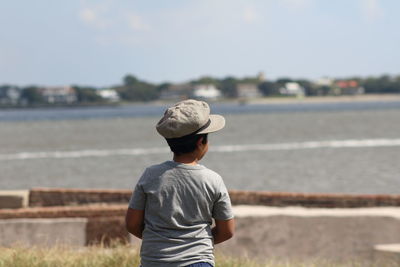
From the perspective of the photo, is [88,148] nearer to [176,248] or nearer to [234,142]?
[234,142]

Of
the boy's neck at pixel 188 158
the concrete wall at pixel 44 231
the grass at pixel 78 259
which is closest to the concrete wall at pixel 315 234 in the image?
the grass at pixel 78 259

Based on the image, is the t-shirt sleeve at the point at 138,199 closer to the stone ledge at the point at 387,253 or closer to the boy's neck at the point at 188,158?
the boy's neck at the point at 188,158

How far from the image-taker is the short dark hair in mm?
4551

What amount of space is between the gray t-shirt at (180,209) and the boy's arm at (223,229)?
43 millimetres

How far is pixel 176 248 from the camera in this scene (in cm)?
460

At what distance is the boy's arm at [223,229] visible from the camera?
15.4ft

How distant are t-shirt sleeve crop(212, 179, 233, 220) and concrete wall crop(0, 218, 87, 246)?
6.03 m

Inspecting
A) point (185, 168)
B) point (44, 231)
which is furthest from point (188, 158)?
point (44, 231)

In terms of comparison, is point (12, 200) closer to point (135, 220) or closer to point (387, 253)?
point (387, 253)

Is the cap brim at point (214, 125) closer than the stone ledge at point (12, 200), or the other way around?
the cap brim at point (214, 125)

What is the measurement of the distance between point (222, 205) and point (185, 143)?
40cm

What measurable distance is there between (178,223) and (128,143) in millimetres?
57933

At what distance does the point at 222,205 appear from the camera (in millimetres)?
→ 4602

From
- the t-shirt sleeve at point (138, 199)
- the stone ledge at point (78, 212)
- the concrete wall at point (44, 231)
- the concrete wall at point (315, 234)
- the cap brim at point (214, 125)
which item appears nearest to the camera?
the cap brim at point (214, 125)
